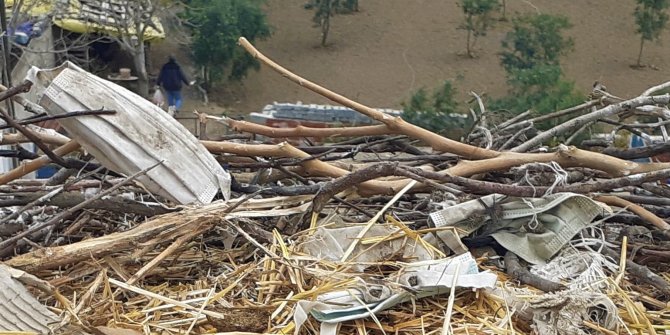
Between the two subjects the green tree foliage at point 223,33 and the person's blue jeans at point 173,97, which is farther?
the green tree foliage at point 223,33

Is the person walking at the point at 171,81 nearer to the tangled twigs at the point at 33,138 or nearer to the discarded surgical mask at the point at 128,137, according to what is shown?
the tangled twigs at the point at 33,138

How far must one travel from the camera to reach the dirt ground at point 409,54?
63.0 feet

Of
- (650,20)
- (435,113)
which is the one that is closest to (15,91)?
(435,113)

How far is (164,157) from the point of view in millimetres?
2400

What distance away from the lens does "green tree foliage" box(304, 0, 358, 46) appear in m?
21.9

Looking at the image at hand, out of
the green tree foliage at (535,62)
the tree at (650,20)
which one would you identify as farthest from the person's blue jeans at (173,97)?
the tree at (650,20)

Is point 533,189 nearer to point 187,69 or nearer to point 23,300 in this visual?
point 23,300

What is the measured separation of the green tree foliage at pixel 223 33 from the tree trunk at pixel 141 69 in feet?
6.52

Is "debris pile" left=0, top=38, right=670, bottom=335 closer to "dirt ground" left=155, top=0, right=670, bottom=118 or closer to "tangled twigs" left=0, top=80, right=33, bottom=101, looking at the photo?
"tangled twigs" left=0, top=80, right=33, bottom=101

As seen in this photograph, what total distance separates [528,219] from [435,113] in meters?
10.9

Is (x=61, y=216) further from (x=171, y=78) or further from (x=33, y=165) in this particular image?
(x=171, y=78)

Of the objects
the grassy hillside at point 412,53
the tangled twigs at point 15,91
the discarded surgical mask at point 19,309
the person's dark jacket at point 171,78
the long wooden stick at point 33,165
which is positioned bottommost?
the grassy hillside at point 412,53

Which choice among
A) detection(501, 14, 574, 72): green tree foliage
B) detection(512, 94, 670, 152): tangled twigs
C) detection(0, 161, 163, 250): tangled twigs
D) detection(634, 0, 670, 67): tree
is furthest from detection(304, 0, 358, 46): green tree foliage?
detection(0, 161, 163, 250): tangled twigs

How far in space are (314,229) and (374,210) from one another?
0.36 m
